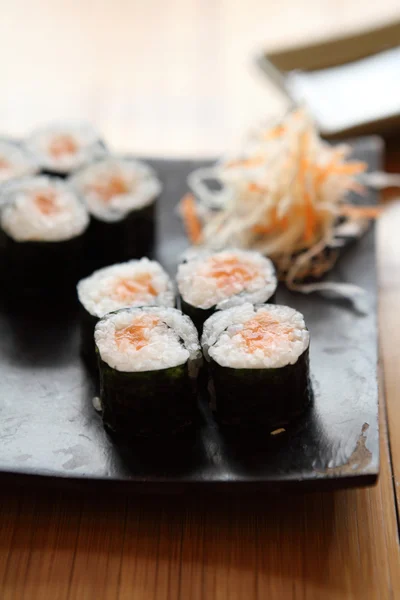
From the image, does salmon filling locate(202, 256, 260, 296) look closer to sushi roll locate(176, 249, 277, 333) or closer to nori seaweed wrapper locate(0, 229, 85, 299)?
sushi roll locate(176, 249, 277, 333)

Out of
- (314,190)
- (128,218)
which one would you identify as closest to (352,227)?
(314,190)

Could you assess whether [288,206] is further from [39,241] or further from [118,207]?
[39,241]

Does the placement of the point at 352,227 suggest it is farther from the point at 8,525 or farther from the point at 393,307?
the point at 8,525

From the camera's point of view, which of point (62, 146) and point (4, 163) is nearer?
point (4, 163)

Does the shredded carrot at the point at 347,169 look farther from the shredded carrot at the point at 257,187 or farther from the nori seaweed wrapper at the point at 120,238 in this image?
the nori seaweed wrapper at the point at 120,238

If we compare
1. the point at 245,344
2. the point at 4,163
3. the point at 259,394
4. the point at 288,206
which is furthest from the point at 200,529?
the point at 4,163

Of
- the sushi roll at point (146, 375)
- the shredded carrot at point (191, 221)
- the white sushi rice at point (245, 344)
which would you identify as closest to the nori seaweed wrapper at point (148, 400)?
the sushi roll at point (146, 375)
